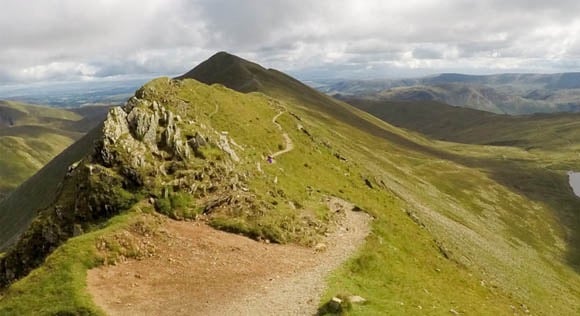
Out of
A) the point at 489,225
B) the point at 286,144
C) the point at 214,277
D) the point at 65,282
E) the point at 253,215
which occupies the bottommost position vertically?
the point at 489,225

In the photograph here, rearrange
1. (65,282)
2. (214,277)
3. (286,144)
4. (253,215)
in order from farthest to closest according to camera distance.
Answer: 1. (286,144)
2. (253,215)
3. (214,277)
4. (65,282)

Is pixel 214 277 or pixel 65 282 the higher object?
pixel 65 282

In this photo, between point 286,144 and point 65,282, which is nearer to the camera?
point 65,282

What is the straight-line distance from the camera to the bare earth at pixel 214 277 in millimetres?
32750

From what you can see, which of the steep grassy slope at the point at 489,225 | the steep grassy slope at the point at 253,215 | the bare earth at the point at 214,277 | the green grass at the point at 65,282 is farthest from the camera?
the steep grassy slope at the point at 489,225

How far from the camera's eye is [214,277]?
37000mm

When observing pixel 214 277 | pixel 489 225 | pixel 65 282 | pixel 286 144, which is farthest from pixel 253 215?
pixel 489 225

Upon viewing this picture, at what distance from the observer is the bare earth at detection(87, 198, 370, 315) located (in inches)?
1289

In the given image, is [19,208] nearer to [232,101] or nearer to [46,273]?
[232,101]

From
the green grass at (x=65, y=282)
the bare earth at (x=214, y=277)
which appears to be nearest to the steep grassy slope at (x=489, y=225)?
the bare earth at (x=214, y=277)

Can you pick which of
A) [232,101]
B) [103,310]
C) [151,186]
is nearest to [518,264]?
[232,101]

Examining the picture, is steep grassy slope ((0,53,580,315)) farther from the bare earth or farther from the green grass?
the bare earth

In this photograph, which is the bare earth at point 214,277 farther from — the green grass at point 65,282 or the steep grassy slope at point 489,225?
the steep grassy slope at point 489,225

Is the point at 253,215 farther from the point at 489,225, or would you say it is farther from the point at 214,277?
the point at 489,225
